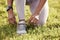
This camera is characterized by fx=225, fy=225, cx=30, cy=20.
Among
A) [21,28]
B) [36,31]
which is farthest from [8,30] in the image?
[36,31]

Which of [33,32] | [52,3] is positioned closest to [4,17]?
[33,32]

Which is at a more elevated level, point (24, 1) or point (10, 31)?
point (24, 1)

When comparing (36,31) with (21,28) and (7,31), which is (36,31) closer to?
(21,28)

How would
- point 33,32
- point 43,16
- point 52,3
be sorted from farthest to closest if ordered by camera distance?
point 52,3, point 43,16, point 33,32

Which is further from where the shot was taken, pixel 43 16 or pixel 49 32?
pixel 43 16

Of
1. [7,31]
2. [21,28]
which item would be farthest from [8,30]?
[21,28]

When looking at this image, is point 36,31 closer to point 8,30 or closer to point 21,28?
point 21,28

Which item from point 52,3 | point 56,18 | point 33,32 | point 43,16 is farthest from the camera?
point 52,3

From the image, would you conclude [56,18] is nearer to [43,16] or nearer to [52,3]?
[43,16]

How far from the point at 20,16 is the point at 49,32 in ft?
1.06

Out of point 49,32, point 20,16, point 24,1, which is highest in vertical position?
point 24,1

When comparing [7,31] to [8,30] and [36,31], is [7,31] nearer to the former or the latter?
[8,30]

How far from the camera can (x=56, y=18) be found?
104 inches

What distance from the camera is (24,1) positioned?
2236mm
